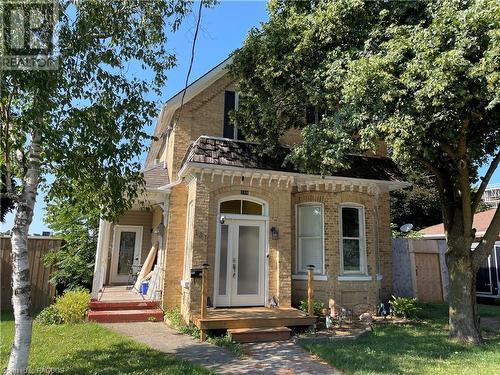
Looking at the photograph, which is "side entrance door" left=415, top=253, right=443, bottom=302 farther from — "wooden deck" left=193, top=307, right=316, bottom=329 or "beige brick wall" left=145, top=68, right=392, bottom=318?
"wooden deck" left=193, top=307, right=316, bottom=329

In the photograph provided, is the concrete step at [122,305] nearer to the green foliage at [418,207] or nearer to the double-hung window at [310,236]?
the double-hung window at [310,236]

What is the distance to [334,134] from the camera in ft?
27.8

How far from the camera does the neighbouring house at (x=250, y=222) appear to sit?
10.7 metres

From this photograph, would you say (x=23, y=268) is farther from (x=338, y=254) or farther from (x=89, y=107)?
(x=338, y=254)

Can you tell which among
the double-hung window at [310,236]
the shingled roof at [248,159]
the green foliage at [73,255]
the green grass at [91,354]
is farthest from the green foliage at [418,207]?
the green grass at [91,354]

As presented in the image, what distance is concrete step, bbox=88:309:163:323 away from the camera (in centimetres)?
1045

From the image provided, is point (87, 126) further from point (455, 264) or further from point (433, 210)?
point (433, 210)

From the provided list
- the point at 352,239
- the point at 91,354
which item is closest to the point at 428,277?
the point at 352,239

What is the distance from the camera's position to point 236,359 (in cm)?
738

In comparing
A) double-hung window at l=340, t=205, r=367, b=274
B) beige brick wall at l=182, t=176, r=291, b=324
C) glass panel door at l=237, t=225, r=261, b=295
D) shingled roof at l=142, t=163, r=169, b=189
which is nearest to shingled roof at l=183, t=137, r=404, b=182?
beige brick wall at l=182, t=176, r=291, b=324

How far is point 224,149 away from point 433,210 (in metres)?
23.8

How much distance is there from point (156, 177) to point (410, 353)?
9.16 m

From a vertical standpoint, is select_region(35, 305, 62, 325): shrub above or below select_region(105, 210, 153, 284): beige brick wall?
below

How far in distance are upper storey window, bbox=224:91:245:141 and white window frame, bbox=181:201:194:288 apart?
2.96m
